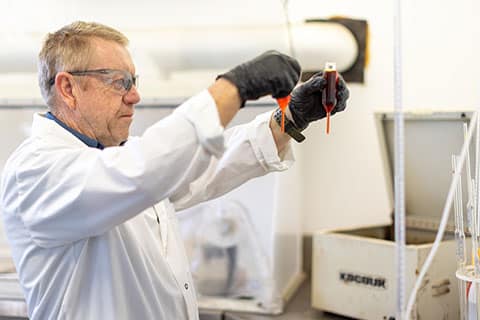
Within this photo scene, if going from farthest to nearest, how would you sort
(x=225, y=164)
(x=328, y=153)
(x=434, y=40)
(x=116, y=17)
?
(x=328, y=153), (x=116, y=17), (x=434, y=40), (x=225, y=164)

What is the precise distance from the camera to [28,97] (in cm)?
173

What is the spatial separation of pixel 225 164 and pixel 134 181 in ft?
1.31

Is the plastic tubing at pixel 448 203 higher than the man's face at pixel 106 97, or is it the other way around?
the man's face at pixel 106 97

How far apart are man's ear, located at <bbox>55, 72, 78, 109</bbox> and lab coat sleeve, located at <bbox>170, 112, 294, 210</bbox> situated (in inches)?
10.5

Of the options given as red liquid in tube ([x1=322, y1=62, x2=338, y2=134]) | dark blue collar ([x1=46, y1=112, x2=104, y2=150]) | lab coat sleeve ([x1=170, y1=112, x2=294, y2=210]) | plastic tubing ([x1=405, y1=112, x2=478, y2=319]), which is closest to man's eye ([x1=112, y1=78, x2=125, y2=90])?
dark blue collar ([x1=46, y1=112, x2=104, y2=150])

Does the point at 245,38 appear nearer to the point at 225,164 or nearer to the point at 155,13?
the point at 155,13

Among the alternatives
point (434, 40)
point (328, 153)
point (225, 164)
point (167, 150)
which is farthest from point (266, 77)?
point (328, 153)

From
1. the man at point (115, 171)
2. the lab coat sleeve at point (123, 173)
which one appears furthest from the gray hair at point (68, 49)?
the lab coat sleeve at point (123, 173)

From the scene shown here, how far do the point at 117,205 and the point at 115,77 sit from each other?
0.31 meters

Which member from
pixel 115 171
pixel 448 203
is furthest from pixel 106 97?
pixel 448 203

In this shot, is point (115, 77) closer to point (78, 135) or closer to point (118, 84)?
point (118, 84)

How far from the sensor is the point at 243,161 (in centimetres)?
117

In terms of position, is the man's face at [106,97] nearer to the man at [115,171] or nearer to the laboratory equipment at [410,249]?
the man at [115,171]

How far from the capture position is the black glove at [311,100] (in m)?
1.02
